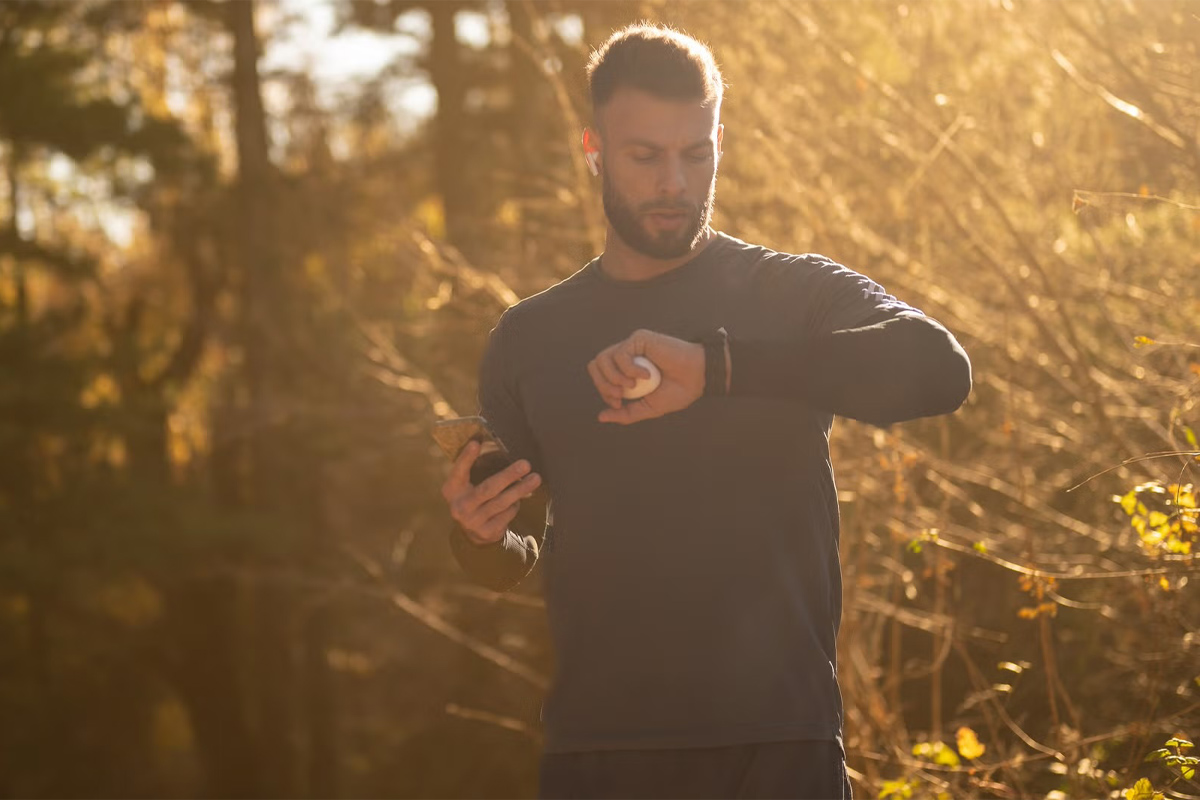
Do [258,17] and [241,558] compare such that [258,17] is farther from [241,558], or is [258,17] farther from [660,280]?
[660,280]

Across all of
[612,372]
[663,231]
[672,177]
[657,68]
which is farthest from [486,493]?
[657,68]

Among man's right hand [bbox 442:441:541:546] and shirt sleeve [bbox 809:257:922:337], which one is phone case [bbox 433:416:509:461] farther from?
shirt sleeve [bbox 809:257:922:337]

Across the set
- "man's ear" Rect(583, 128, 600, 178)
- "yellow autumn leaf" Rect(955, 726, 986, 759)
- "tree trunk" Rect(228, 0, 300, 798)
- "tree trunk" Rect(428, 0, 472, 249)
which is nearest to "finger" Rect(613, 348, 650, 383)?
"man's ear" Rect(583, 128, 600, 178)

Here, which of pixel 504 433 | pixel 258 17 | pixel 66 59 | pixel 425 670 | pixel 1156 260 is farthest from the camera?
pixel 258 17

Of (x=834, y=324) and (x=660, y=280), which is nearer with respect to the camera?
(x=834, y=324)

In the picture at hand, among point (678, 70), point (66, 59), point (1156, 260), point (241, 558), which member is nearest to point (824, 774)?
point (678, 70)

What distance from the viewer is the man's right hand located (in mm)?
2963

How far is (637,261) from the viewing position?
→ 3139mm

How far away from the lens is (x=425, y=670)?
20672 millimetres

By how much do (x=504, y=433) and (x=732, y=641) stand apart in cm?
78

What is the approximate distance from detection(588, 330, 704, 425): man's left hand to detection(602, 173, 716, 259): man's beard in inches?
18.4

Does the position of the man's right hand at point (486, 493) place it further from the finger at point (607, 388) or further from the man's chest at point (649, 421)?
the finger at point (607, 388)

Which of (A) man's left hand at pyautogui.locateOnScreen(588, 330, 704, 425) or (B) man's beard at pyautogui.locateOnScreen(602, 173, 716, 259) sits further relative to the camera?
(B) man's beard at pyautogui.locateOnScreen(602, 173, 716, 259)

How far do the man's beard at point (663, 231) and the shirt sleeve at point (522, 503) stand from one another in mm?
405
